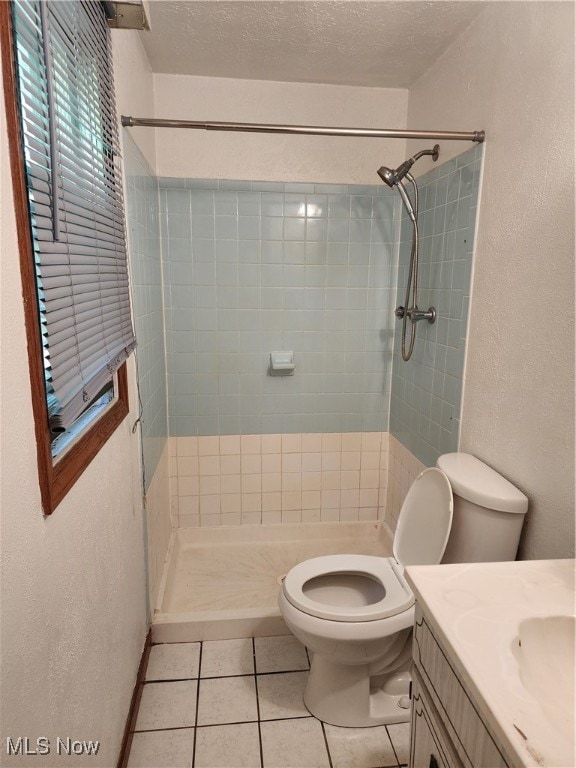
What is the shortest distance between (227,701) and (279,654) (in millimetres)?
297

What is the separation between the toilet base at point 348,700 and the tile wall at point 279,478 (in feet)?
3.55

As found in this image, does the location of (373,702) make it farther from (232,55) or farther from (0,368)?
(232,55)

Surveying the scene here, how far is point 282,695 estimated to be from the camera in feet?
5.78

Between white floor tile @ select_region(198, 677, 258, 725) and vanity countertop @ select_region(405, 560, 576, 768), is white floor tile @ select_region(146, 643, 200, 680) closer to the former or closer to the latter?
white floor tile @ select_region(198, 677, 258, 725)

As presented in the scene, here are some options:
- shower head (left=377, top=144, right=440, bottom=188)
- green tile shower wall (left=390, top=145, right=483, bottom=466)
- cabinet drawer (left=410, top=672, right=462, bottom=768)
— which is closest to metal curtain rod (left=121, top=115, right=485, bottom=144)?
green tile shower wall (left=390, top=145, right=483, bottom=466)

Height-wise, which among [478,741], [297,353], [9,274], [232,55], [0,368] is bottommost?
[478,741]

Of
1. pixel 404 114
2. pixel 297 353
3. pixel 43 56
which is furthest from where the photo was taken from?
pixel 297 353

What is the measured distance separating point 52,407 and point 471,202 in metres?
1.58

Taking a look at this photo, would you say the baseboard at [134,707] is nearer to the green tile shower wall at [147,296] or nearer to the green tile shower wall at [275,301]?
the green tile shower wall at [147,296]

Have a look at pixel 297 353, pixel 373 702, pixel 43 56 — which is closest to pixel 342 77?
pixel 297 353

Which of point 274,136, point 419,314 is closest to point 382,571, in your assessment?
point 419,314

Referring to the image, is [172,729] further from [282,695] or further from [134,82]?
[134,82]

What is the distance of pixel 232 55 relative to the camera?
6.66ft

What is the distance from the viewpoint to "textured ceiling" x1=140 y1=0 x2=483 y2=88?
1670 mm
